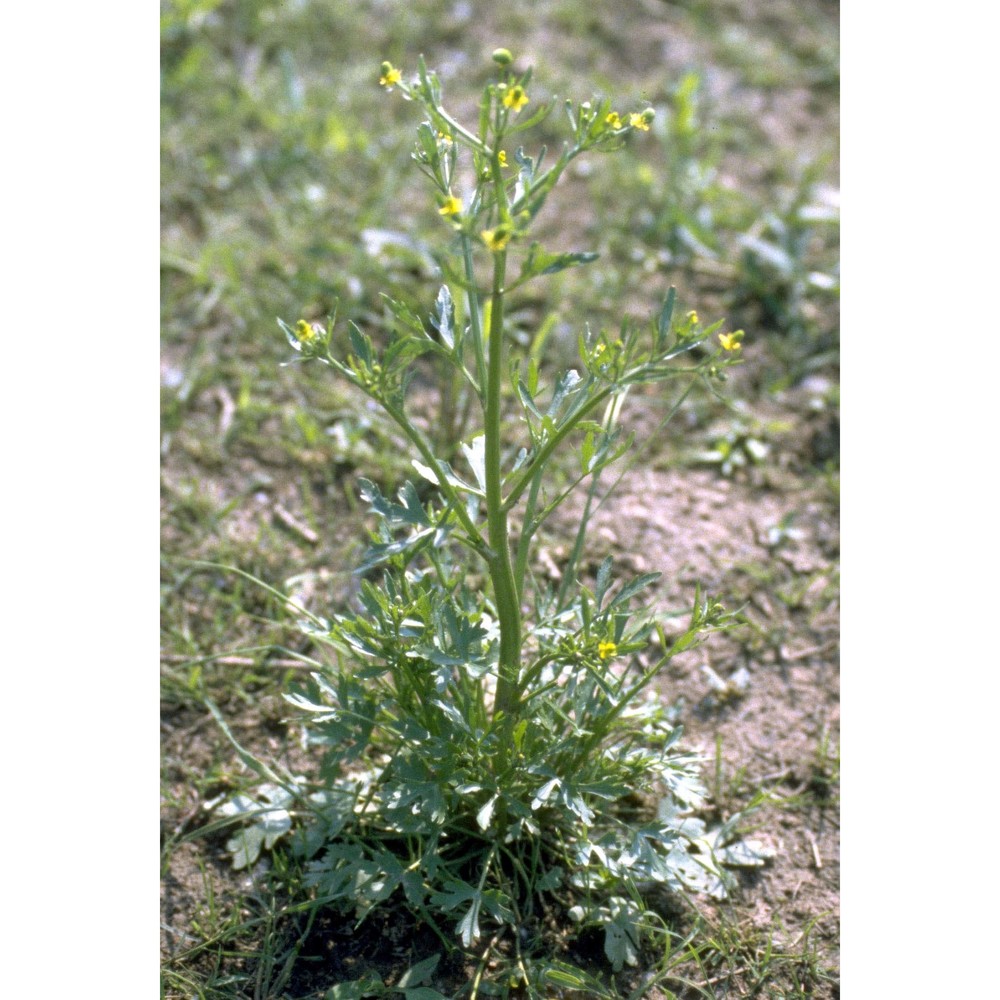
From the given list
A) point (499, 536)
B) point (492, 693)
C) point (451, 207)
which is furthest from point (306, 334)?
point (492, 693)

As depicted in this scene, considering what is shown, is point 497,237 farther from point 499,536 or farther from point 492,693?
point 492,693

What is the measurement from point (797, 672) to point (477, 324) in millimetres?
1137

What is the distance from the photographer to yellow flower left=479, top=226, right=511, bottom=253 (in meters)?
1.55

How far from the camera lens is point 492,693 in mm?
2281

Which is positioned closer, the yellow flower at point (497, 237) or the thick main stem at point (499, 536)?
the yellow flower at point (497, 237)

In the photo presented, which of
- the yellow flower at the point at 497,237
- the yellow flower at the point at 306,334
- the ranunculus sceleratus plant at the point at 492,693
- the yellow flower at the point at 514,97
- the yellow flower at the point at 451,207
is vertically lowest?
the ranunculus sceleratus plant at the point at 492,693

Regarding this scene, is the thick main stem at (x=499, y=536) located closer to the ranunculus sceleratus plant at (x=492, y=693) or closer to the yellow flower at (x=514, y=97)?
the ranunculus sceleratus plant at (x=492, y=693)

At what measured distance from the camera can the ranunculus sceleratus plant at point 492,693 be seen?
67.9 inches

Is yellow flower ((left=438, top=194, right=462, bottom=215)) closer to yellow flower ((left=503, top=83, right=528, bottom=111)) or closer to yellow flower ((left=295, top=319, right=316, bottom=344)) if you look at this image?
yellow flower ((left=503, top=83, right=528, bottom=111))

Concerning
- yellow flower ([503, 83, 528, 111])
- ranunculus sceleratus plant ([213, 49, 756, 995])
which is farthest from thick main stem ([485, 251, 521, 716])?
yellow flower ([503, 83, 528, 111])

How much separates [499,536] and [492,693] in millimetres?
508

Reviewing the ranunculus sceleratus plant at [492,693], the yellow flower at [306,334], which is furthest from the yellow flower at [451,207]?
the yellow flower at [306,334]

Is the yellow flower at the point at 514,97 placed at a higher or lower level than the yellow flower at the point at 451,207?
higher
